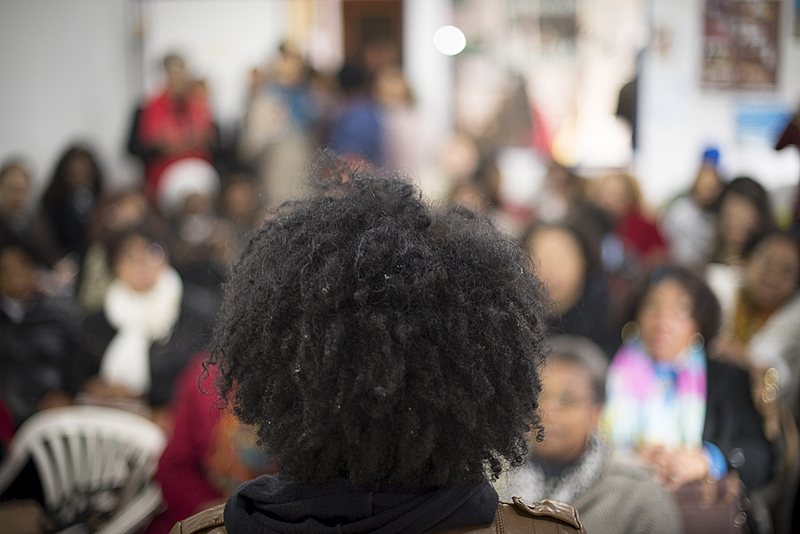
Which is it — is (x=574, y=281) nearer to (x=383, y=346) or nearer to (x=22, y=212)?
(x=383, y=346)

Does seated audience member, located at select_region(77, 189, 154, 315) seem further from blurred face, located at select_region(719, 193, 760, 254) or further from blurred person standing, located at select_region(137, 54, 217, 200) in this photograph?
blurred face, located at select_region(719, 193, 760, 254)

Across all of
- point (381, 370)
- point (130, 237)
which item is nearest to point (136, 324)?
point (130, 237)

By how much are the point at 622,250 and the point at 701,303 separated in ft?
4.73

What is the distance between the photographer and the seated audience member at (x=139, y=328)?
105 inches

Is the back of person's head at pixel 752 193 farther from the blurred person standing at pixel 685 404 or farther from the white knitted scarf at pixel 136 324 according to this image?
the white knitted scarf at pixel 136 324

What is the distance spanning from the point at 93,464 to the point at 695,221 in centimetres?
333

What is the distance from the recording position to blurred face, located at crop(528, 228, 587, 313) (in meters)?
2.50

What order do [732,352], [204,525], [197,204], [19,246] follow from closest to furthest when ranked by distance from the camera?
[204,525]
[732,352]
[19,246]
[197,204]

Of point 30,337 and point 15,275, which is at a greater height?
point 15,275

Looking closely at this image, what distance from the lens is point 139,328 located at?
2.81 m

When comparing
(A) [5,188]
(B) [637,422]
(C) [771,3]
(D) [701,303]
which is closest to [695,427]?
(B) [637,422]

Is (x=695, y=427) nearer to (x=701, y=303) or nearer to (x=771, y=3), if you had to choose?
(x=701, y=303)

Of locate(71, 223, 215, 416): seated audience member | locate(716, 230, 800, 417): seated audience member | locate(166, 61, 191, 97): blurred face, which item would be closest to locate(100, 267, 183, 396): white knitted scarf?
locate(71, 223, 215, 416): seated audience member


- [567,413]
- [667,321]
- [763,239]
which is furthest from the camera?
[763,239]
